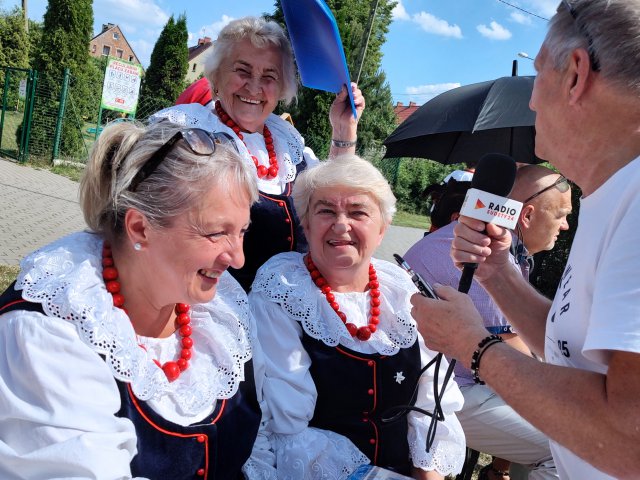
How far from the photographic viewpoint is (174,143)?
1812 millimetres

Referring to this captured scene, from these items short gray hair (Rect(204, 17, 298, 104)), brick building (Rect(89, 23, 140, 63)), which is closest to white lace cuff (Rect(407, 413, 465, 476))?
short gray hair (Rect(204, 17, 298, 104))

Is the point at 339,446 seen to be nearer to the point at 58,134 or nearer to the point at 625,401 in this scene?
the point at 625,401

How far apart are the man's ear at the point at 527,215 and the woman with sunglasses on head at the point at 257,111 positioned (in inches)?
48.3

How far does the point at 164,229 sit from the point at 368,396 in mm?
1066

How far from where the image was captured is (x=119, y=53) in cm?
7050

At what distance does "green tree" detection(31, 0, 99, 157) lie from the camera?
13821mm

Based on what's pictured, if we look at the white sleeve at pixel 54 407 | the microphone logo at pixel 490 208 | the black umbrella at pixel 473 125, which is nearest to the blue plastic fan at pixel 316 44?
the microphone logo at pixel 490 208

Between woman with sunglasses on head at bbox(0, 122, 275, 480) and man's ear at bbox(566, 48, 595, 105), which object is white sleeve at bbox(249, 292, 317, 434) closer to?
woman with sunglasses on head at bbox(0, 122, 275, 480)

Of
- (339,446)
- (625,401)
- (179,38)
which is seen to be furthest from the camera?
(179,38)

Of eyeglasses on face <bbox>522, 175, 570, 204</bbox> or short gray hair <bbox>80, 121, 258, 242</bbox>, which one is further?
eyeglasses on face <bbox>522, 175, 570, 204</bbox>

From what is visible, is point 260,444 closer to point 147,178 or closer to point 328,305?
point 328,305

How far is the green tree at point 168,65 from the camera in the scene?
1819cm

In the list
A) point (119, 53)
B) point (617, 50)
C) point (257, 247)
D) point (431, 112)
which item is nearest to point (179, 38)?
point (431, 112)

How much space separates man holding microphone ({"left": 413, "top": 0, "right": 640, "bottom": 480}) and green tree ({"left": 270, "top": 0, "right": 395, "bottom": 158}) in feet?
43.6
